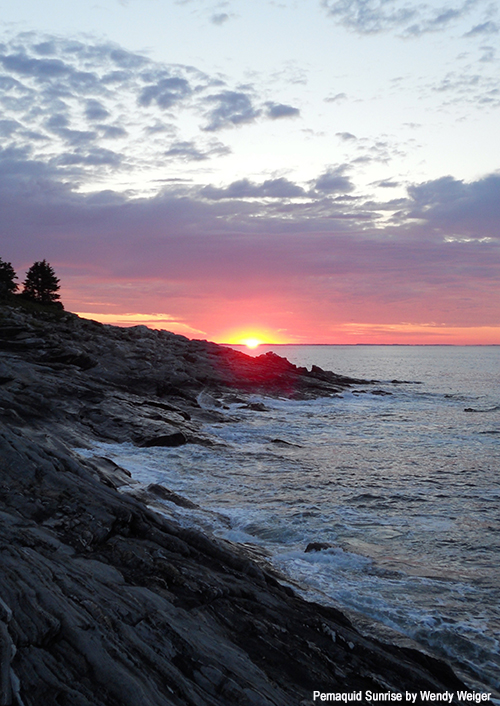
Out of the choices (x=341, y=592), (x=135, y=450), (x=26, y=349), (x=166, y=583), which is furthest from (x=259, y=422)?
(x=166, y=583)

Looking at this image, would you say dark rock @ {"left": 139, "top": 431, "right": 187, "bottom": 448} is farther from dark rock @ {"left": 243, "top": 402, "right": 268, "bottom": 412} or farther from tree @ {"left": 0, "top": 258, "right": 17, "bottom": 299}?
tree @ {"left": 0, "top": 258, "right": 17, "bottom": 299}

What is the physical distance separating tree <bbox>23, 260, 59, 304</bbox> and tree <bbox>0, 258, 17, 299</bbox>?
3.47 metres

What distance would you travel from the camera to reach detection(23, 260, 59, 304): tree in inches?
2899

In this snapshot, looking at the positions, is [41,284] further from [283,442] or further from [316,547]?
[316,547]

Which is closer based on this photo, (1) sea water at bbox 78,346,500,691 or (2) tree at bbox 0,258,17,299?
(1) sea water at bbox 78,346,500,691

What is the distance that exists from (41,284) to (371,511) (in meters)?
67.2

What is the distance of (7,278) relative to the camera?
68.8m

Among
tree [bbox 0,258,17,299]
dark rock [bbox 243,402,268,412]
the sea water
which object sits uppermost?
tree [bbox 0,258,17,299]

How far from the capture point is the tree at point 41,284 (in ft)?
242

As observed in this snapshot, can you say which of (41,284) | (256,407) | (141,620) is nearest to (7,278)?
(41,284)

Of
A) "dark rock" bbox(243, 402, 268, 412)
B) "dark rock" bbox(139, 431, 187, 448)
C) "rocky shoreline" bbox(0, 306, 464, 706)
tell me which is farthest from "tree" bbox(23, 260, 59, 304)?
"rocky shoreline" bbox(0, 306, 464, 706)

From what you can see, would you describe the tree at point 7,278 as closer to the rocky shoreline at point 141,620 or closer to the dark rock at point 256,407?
the dark rock at point 256,407

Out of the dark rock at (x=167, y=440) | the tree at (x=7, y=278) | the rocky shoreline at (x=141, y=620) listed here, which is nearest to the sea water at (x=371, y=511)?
the dark rock at (x=167, y=440)

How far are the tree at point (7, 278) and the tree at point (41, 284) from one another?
3466 mm
